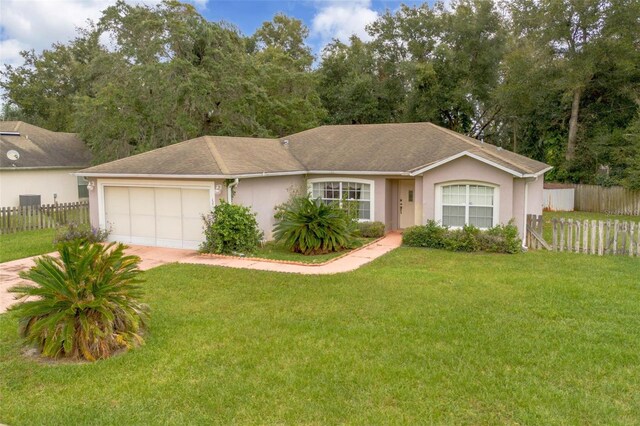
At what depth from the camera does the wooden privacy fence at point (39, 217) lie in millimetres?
18453

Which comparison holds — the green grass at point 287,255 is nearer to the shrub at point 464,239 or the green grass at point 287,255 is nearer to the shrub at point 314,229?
the shrub at point 314,229

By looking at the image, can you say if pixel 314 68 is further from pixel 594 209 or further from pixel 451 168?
pixel 451 168

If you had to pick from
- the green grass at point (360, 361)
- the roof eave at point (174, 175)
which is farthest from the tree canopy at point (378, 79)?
the green grass at point (360, 361)

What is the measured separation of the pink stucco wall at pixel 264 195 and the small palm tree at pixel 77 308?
8076mm

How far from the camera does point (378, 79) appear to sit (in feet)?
120

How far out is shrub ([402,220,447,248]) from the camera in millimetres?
14898

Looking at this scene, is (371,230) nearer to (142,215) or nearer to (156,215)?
(156,215)

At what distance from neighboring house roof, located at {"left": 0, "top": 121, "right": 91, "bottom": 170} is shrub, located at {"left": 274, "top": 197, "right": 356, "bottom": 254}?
636 inches

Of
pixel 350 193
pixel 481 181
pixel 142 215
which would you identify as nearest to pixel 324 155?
pixel 350 193

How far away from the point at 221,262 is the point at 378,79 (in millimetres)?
27335

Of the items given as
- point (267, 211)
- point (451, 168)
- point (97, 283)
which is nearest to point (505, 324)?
point (97, 283)

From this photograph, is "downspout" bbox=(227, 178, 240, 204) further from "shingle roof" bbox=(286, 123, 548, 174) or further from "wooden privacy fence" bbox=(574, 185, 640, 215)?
"wooden privacy fence" bbox=(574, 185, 640, 215)

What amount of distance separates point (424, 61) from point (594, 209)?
15.7 m

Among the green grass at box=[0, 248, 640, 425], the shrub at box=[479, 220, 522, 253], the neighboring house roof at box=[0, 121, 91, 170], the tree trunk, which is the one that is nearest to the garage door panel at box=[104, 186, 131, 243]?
the green grass at box=[0, 248, 640, 425]
